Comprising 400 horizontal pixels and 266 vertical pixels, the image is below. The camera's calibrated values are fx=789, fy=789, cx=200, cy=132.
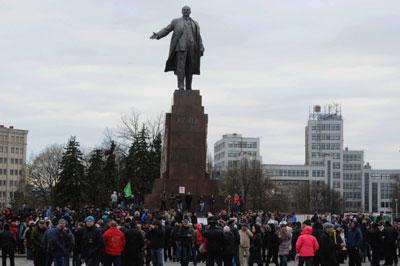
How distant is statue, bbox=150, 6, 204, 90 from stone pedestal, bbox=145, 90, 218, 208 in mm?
1123

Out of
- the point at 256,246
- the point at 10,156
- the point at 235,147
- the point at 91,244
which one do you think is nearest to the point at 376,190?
the point at 235,147

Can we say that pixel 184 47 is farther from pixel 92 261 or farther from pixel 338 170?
pixel 338 170

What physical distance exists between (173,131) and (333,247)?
17.9 m

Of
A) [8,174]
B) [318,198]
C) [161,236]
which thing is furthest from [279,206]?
[8,174]

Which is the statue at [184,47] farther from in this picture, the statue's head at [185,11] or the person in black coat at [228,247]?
the person in black coat at [228,247]

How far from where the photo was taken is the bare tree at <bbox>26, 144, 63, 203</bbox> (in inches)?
3927

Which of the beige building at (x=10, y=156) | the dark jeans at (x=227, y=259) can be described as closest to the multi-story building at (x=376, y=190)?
the beige building at (x=10, y=156)

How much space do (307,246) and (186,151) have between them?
18.0 m

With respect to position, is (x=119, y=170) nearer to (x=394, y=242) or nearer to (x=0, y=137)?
(x=394, y=242)

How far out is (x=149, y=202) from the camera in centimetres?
3572

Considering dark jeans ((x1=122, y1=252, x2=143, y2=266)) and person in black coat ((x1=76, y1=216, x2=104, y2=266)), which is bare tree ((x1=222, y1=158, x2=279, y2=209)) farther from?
person in black coat ((x1=76, y1=216, x2=104, y2=266))

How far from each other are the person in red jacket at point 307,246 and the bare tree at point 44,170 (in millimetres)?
81424

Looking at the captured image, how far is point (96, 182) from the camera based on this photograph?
2616 inches

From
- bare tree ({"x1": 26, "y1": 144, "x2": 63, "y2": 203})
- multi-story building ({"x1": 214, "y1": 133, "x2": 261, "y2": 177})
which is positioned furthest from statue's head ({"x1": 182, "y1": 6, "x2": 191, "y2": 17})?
multi-story building ({"x1": 214, "y1": 133, "x2": 261, "y2": 177})
